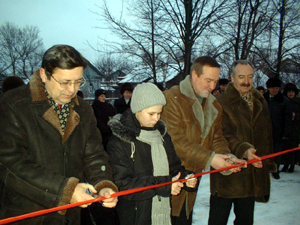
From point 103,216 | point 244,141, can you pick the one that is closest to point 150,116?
point 103,216

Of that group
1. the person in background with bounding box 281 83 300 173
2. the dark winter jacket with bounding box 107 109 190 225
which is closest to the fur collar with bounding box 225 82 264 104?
the dark winter jacket with bounding box 107 109 190 225

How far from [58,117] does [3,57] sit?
3771 cm

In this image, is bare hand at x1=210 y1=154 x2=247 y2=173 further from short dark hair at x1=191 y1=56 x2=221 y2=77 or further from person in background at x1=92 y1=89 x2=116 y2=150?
person in background at x1=92 y1=89 x2=116 y2=150

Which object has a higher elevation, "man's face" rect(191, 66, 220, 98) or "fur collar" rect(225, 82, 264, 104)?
"man's face" rect(191, 66, 220, 98)

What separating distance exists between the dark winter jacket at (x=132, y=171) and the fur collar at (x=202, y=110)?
74 centimetres

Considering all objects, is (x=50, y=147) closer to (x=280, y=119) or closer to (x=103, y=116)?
(x=103, y=116)

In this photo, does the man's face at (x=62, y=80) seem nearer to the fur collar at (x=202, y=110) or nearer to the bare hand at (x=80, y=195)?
the bare hand at (x=80, y=195)

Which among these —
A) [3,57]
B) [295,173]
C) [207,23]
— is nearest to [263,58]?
[207,23]

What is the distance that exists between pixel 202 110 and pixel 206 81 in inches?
13.1

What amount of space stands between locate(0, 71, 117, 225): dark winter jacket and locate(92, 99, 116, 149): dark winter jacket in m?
4.31

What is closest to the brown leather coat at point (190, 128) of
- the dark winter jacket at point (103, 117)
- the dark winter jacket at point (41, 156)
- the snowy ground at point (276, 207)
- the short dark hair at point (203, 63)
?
the short dark hair at point (203, 63)

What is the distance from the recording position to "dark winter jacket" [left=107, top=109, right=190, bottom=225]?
2137 mm

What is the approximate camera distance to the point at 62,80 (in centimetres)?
173

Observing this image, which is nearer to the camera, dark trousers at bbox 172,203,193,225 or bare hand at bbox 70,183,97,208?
bare hand at bbox 70,183,97,208
